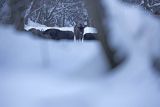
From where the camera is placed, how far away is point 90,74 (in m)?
6.16

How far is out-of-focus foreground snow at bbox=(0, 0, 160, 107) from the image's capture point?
5383mm

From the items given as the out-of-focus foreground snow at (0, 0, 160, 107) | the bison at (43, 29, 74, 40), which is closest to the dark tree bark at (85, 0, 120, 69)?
the out-of-focus foreground snow at (0, 0, 160, 107)

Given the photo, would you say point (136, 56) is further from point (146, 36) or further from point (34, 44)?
point (34, 44)

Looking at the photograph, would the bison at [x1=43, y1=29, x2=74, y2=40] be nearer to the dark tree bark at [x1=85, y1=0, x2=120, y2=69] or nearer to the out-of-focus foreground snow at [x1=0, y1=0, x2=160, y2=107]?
the out-of-focus foreground snow at [x1=0, y1=0, x2=160, y2=107]

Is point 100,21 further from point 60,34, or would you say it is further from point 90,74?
point 60,34

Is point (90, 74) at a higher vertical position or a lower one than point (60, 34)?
higher

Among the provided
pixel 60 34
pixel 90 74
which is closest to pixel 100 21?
pixel 90 74

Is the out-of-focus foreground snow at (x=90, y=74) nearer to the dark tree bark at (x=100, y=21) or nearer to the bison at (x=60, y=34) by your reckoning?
the dark tree bark at (x=100, y=21)

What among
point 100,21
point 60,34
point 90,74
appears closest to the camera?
point 90,74

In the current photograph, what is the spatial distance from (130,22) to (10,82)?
1.94m

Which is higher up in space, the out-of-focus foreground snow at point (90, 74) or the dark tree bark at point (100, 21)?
the dark tree bark at point (100, 21)

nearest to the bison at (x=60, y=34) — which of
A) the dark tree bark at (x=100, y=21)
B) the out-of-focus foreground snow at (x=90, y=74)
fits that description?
the out-of-focus foreground snow at (x=90, y=74)

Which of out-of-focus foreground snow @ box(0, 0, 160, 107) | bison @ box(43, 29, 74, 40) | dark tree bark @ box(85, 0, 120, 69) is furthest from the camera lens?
bison @ box(43, 29, 74, 40)

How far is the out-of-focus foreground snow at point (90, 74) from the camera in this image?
538 centimetres
